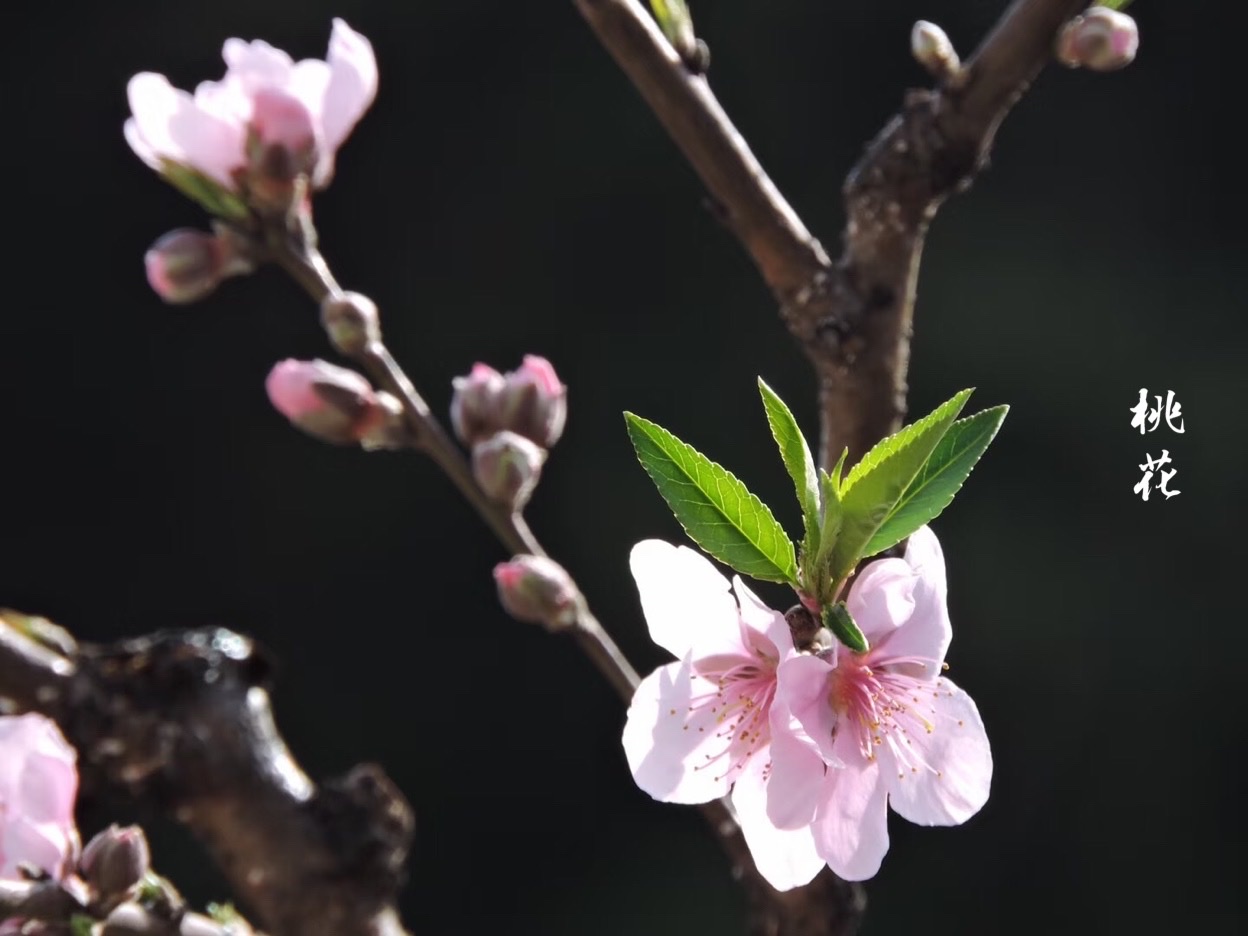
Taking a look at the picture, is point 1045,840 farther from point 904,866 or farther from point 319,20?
point 319,20

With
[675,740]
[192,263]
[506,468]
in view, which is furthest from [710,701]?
[192,263]

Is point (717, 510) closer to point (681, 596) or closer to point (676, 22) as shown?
point (681, 596)

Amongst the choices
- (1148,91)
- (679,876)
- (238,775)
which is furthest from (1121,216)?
(238,775)

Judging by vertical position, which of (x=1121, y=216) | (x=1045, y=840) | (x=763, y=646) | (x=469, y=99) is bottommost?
(x=1045, y=840)

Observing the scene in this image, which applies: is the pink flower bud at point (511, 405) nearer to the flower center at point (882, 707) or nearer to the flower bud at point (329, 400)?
the flower bud at point (329, 400)

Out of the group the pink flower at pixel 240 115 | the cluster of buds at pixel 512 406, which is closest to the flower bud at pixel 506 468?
the cluster of buds at pixel 512 406

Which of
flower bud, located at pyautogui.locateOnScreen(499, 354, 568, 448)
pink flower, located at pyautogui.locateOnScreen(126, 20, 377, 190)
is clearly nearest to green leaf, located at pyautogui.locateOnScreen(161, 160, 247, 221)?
pink flower, located at pyautogui.locateOnScreen(126, 20, 377, 190)

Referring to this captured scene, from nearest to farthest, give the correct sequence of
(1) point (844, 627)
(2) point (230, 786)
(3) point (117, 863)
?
(1) point (844, 627) → (3) point (117, 863) → (2) point (230, 786)
